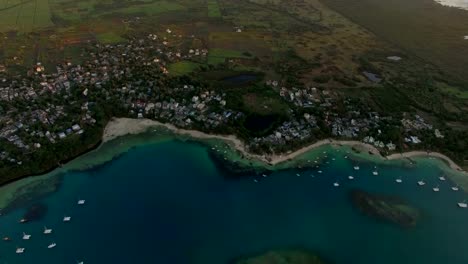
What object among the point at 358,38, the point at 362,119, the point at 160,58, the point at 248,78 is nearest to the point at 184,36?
the point at 160,58

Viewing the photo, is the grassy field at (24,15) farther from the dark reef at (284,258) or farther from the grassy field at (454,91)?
the grassy field at (454,91)

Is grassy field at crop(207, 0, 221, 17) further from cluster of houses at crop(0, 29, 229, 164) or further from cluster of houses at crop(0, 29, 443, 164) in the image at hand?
cluster of houses at crop(0, 29, 443, 164)

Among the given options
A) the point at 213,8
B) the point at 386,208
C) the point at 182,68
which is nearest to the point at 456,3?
the point at 213,8

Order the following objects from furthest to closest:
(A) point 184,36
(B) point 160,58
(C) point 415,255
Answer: (A) point 184,36 → (B) point 160,58 → (C) point 415,255

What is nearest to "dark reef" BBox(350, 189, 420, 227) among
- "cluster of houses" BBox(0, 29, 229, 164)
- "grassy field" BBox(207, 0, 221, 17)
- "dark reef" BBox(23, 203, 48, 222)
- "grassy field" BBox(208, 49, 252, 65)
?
"cluster of houses" BBox(0, 29, 229, 164)

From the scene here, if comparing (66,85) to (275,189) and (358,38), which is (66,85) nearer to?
(275,189)
